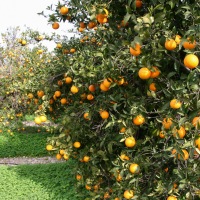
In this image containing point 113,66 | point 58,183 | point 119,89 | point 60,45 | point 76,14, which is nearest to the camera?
point 113,66

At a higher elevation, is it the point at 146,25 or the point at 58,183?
the point at 146,25

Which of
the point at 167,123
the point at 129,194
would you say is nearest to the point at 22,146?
the point at 129,194

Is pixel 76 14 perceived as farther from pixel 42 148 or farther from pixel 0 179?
pixel 42 148

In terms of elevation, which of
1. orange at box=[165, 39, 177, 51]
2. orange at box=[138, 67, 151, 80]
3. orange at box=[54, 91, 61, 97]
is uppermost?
orange at box=[54, 91, 61, 97]

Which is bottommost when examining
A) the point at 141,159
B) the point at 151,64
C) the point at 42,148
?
the point at 141,159

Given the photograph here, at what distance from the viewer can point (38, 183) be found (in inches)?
226

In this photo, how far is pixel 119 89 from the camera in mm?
2650

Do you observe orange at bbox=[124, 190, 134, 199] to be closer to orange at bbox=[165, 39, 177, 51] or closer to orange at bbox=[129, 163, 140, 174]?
orange at bbox=[129, 163, 140, 174]

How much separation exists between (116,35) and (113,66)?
80 cm

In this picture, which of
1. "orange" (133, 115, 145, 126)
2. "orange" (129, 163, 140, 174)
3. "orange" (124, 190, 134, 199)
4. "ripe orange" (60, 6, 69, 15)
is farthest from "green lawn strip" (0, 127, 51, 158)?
"orange" (133, 115, 145, 126)

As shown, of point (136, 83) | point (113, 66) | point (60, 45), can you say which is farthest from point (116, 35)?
point (60, 45)

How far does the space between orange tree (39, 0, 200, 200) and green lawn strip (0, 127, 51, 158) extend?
5.82 metres

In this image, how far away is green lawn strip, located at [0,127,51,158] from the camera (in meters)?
9.41

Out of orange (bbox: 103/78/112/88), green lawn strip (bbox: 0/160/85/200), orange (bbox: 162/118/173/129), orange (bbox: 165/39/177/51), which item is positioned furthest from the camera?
green lawn strip (bbox: 0/160/85/200)
